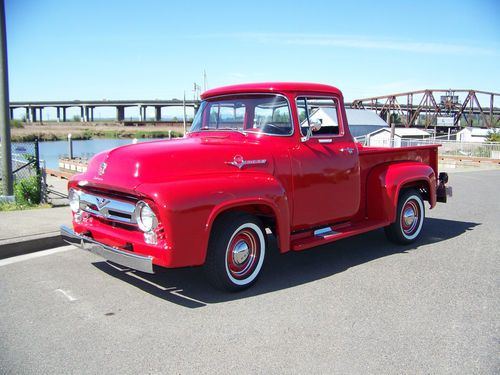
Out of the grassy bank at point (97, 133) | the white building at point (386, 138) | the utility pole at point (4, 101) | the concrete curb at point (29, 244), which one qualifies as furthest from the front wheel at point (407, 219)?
the grassy bank at point (97, 133)

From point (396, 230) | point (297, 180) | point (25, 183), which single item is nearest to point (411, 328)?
point (297, 180)

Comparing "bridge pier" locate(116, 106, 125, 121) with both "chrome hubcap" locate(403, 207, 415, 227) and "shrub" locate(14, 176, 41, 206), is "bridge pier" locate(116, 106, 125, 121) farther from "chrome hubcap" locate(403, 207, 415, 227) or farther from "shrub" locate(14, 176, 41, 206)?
"chrome hubcap" locate(403, 207, 415, 227)

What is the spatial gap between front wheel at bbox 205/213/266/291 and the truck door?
22.9 inches

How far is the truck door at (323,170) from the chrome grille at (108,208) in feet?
5.62

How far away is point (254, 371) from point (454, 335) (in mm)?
1623

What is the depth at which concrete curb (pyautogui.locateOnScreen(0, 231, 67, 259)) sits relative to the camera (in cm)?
554

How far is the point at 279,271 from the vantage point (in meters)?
5.21

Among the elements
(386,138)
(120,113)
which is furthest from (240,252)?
(120,113)

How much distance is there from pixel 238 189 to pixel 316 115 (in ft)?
5.88

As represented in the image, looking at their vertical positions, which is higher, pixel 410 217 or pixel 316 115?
pixel 316 115

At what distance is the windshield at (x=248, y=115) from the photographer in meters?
5.07

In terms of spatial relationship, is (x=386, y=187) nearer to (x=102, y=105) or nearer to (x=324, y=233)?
(x=324, y=233)

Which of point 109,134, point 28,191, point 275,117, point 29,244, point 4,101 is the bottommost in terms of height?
point 29,244

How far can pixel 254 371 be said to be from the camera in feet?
9.89
